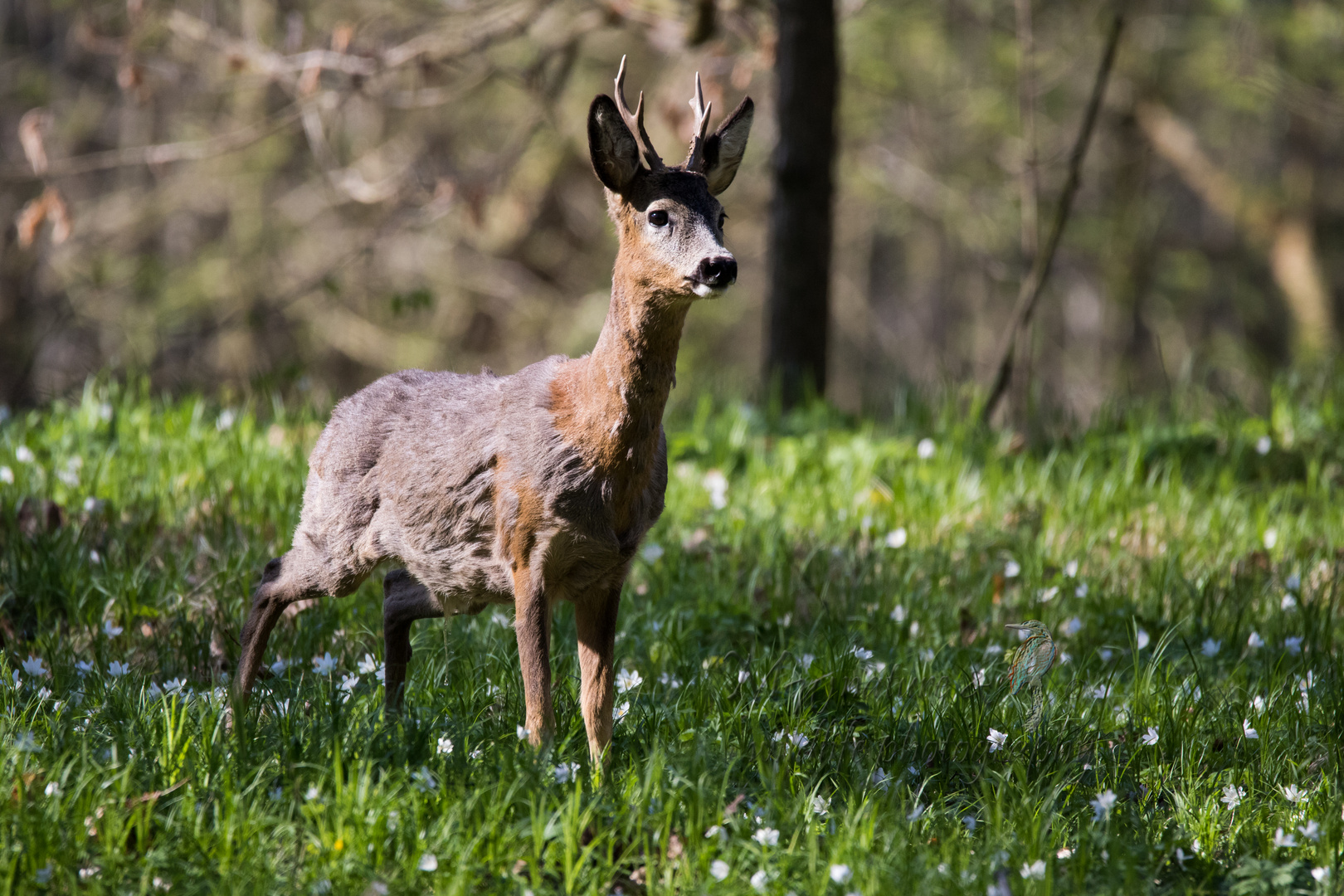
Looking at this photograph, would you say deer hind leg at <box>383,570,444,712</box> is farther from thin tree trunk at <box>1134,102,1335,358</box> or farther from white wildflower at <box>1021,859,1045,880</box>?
thin tree trunk at <box>1134,102,1335,358</box>

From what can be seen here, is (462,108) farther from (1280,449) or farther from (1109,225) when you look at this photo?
(1280,449)

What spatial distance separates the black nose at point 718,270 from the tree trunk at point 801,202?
450cm

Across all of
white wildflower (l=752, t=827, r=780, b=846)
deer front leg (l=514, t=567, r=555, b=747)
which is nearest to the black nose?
deer front leg (l=514, t=567, r=555, b=747)

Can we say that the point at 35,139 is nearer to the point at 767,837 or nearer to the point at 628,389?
the point at 628,389

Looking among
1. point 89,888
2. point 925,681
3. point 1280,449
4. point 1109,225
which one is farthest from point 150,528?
point 1109,225

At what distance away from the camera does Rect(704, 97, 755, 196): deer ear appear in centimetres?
336

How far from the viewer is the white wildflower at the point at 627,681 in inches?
160

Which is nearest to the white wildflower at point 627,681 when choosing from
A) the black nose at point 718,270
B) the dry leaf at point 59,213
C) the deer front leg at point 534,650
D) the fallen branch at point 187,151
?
the deer front leg at point 534,650

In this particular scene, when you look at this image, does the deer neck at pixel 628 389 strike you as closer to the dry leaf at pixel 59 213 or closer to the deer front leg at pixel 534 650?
the deer front leg at pixel 534 650

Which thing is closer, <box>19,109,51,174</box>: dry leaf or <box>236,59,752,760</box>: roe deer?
<box>236,59,752,760</box>: roe deer

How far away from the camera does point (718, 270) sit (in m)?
2.98

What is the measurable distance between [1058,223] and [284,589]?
5.15 m

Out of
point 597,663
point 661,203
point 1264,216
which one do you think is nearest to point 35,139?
point 661,203

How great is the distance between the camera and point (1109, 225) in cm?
1491
